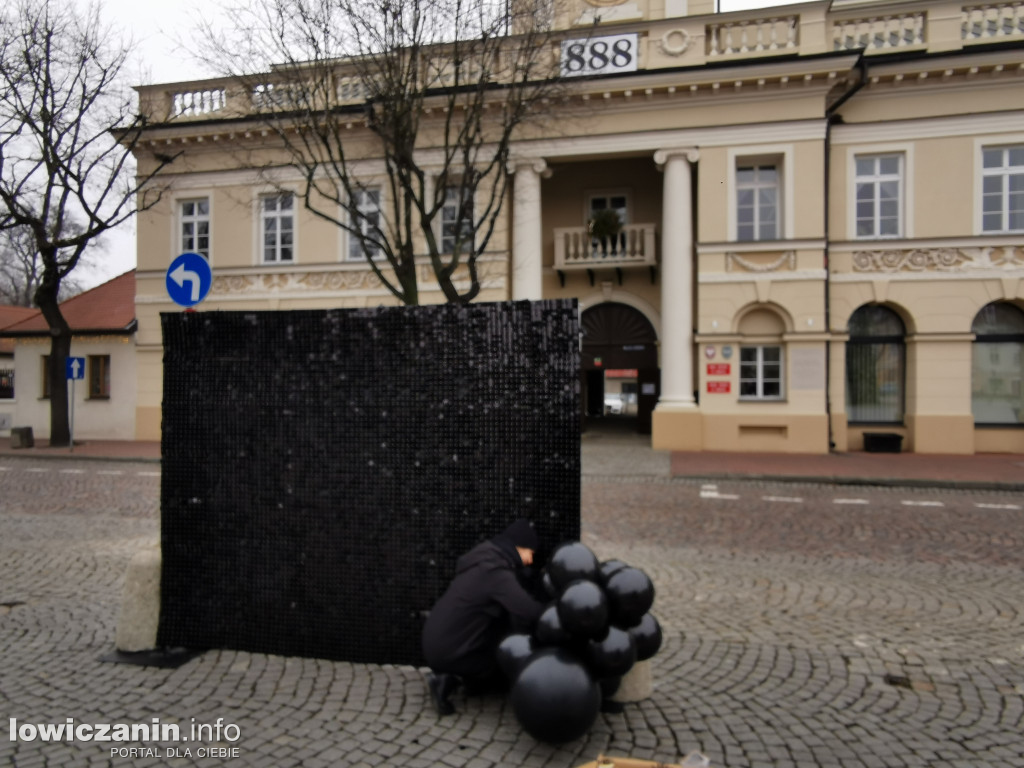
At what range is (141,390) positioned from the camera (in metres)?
21.3

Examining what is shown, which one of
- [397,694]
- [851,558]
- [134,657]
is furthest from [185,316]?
[851,558]

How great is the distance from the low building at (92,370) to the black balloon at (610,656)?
21.8 metres

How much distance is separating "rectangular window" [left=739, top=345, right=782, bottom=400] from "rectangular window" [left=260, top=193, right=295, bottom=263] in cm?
1308

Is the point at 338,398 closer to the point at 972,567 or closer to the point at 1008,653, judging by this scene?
the point at 1008,653

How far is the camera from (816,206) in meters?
17.2

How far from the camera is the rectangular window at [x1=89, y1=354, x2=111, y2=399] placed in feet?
72.4

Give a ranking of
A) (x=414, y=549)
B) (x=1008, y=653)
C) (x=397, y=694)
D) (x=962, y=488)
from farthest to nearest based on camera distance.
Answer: (x=962, y=488), (x=1008, y=653), (x=414, y=549), (x=397, y=694)

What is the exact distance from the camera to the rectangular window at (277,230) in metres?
20.5

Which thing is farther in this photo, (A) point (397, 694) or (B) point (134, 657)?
(B) point (134, 657)

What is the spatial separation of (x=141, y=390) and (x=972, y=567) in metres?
21.5

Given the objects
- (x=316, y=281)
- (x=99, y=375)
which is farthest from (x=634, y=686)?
(x=99, y=375)

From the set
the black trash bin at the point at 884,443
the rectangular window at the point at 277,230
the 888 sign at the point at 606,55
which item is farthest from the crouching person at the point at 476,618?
the rectangular window at the point at 277,230

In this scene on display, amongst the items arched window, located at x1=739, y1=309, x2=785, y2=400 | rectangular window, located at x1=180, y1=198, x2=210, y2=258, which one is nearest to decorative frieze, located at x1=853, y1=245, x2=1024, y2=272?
arched window, located at x1=739, y1=309, x2=785, y2=400

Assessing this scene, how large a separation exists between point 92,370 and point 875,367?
23.0m
